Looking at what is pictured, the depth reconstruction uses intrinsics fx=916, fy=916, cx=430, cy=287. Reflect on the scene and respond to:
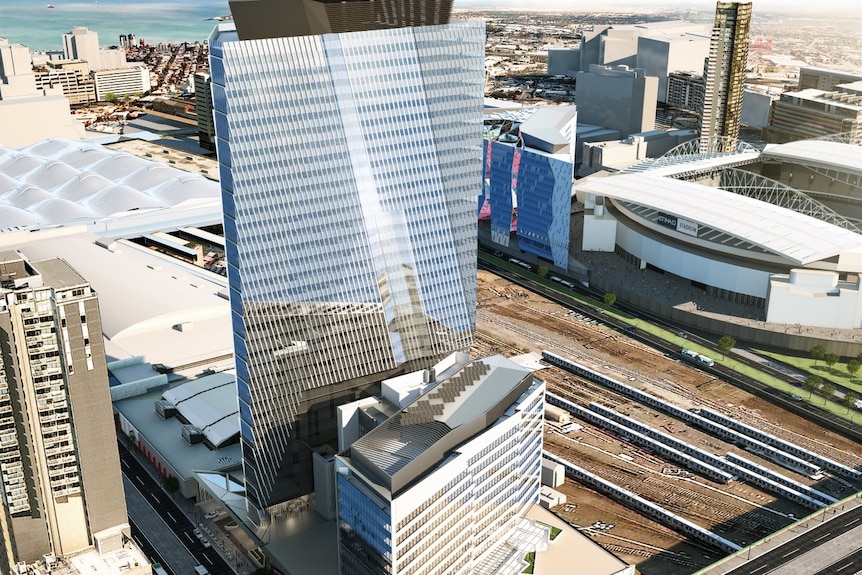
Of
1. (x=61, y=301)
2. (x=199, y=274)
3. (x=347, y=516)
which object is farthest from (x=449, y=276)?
(x=199, y=274)

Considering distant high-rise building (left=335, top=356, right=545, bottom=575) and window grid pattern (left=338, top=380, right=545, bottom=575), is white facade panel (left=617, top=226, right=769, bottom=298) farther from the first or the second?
window grid pattern (left=338, top=380, right=545, bottom=575)

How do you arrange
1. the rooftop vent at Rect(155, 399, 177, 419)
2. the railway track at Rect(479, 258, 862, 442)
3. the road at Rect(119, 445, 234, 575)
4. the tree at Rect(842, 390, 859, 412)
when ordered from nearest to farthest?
the road at Rect(119, 445, 234, 575) → the rooftop vent at Rect(155, 399, 177, 419) → the railway track at Rect(479, 258, 862, 442) → the tree at Rect(842, 390, 859, 412)

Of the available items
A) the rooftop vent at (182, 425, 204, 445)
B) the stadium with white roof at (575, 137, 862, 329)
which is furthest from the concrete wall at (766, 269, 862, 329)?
the rooftop vent at (182, 425, 204, 445)

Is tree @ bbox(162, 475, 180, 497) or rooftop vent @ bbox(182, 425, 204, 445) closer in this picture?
tree @ bbox(162, 475, 180, 497)

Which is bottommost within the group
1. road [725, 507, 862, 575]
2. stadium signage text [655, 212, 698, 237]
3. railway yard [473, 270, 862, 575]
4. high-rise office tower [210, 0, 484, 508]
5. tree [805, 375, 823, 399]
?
railway yard [473, 270, 862, 575]

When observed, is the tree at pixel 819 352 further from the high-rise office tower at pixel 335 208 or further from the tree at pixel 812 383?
the high-rise office tower at pixel 335 208

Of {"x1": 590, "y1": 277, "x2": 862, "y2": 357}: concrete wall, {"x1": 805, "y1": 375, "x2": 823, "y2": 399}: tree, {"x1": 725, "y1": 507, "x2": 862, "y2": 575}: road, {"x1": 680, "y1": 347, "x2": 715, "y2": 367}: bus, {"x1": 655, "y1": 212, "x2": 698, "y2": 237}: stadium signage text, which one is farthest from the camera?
{"x1": 655, "y1": 212, "x2": 698, "y2": 237}: stadium signage text

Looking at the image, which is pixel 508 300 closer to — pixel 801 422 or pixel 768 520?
pixel 801 422
